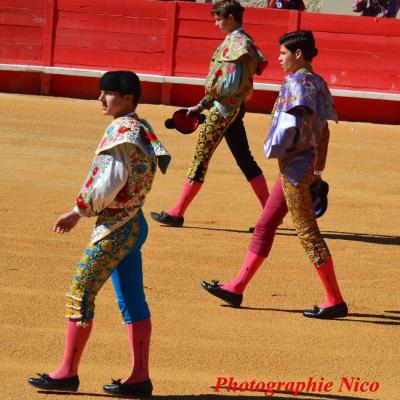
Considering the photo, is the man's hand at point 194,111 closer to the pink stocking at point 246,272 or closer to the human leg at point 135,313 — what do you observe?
the pink stocking at point 246,272

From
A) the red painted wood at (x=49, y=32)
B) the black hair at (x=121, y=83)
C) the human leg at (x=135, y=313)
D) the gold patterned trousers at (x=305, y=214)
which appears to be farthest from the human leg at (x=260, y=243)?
the red painted wood at (x=49, y=32)

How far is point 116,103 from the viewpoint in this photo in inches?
174

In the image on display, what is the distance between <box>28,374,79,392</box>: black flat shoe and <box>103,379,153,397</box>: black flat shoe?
0.13 m

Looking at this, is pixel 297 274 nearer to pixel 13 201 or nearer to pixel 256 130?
pixel 13 201

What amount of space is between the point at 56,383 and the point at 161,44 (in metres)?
10.9

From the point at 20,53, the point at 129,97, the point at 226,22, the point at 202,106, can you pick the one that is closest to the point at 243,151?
the point at 202,106

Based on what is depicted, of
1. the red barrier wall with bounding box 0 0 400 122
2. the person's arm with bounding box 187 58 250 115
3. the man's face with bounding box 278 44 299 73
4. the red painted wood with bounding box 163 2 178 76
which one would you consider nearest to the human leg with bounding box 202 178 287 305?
the man's face with bounding box 278 44 299 73

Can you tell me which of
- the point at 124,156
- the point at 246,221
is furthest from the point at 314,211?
the point at 246,221

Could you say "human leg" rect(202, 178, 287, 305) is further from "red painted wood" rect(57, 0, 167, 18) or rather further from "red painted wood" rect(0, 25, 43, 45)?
A: "red painted wood" rect(0, 25, 43, 45)

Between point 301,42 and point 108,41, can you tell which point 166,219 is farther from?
point 108,41

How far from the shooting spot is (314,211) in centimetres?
578

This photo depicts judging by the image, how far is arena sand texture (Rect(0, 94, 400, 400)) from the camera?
16.3 ft

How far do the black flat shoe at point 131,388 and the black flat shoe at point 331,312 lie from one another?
1.50 metres

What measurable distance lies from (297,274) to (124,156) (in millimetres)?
2669
